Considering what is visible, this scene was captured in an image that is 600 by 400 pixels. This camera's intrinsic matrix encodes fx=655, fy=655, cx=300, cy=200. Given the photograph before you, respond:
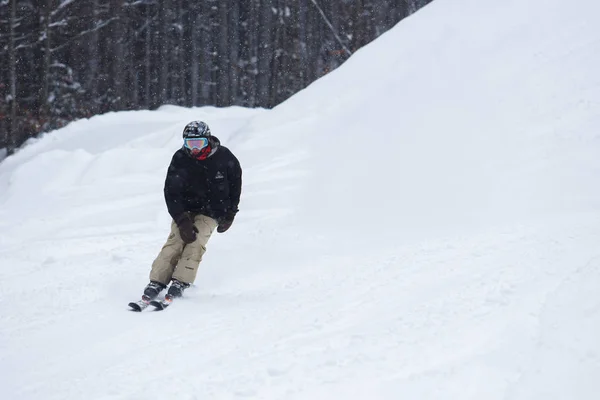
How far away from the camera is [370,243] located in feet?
23.6

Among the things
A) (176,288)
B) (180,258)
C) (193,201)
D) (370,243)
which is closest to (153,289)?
(176,288)

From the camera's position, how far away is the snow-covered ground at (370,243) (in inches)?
152

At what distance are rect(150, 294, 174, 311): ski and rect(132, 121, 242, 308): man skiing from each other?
2 cm

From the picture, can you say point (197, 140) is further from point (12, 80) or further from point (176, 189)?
point (12, 80)

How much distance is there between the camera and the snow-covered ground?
12.6ft

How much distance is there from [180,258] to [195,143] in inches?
41.8

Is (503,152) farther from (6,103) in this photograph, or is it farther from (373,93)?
(6,103)

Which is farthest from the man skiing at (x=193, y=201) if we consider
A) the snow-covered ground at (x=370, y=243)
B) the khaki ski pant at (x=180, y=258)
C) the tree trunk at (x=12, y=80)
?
the tree trunk at (x=12, y=80)

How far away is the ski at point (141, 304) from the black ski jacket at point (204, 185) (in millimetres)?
781

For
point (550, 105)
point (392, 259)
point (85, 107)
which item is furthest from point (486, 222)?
point (85, 107)

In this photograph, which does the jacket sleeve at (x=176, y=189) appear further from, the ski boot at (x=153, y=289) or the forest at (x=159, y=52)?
the forest at (x=159, y=52)

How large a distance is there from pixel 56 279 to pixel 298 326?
338cm

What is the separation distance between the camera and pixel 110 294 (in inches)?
245

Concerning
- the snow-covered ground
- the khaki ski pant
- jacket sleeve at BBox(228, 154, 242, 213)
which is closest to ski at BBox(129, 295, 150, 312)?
the snow-covered ground
